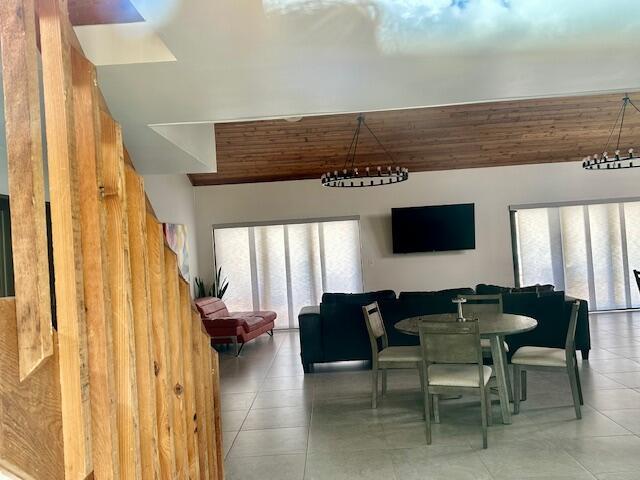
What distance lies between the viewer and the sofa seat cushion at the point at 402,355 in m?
4.12

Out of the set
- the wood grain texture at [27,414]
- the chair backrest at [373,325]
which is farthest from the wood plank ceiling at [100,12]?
the chair backrest at [373,325]

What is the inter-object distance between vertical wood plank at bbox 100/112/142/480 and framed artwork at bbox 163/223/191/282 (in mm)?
5875

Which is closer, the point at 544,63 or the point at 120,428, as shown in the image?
the point at 120,428

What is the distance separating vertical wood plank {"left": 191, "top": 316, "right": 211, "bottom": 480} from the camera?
1.90 metres

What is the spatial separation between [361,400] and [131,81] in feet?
10.9

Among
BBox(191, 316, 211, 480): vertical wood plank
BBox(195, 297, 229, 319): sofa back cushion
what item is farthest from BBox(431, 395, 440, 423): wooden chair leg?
BBox(195, 297, 229, 319): sofa back cushion

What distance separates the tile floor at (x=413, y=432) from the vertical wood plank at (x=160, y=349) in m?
1.78

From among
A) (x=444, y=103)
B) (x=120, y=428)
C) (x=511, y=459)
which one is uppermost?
(x=444, y=103)

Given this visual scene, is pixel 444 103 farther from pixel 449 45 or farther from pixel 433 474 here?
pixel 433 474

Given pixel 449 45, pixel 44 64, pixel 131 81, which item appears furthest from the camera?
pixel 131 81

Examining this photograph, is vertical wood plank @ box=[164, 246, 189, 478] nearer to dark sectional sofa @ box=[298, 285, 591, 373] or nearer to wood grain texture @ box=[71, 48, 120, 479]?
wood grain texture @ box=[71, 48, 120, 479]

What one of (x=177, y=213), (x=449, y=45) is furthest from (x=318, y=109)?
(x=177, y=213)

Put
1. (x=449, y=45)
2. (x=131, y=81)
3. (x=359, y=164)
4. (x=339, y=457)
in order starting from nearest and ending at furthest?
(x=449, y=45) → (x=131, y=81) → (x=339, y=457) → (x=359, y=164)

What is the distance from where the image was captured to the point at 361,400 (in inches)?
174
